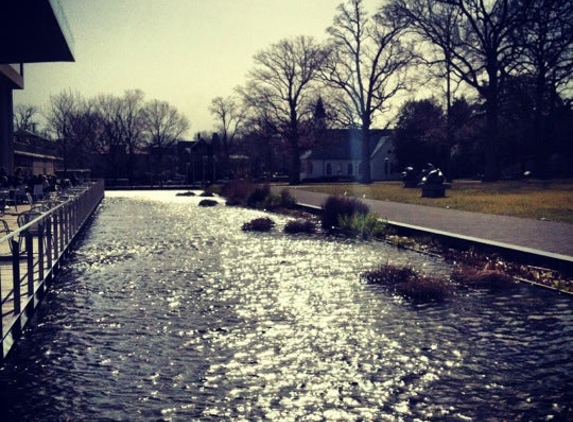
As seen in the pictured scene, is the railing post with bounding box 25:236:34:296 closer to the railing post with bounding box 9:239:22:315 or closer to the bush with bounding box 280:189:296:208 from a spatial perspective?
the railing post with bounding box 9:239:22:315

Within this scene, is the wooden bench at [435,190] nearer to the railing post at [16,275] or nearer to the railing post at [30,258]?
the railing post at [30,258]

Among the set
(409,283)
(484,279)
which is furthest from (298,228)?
(409,283)

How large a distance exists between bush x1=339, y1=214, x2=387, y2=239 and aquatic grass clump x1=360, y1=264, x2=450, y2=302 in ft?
23.5

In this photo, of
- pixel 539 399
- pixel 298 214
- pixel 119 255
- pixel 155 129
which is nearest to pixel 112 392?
pixel 539 399

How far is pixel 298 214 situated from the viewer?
29062 millimetres

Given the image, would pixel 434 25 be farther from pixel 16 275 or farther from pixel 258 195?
pixel 16 275

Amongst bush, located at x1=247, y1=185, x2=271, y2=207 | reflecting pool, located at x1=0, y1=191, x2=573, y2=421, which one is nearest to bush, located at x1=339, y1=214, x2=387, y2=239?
reflecting pool, located at x1=0, y1=191, x2=573, y2=421

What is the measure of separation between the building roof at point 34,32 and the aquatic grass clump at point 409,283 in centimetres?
1556

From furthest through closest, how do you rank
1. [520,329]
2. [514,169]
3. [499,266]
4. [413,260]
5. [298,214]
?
[514,169]
[298,214]
[413,260]
[499,266]
[520,329]

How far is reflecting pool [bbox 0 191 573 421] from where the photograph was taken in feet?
18.4

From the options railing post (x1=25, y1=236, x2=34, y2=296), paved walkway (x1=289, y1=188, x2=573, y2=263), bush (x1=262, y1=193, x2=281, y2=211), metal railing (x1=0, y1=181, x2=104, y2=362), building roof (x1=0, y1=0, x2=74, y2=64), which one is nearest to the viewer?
metal railing (x1=0, y1=181, x2=104, y2=362)

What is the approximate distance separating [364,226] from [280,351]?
42.7ft

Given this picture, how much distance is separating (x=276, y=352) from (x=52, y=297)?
487 cm

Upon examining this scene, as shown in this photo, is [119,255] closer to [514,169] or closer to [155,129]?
[514,169]
